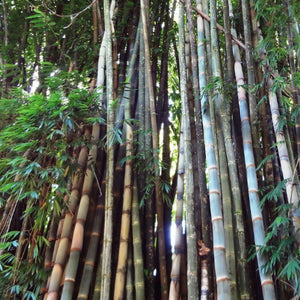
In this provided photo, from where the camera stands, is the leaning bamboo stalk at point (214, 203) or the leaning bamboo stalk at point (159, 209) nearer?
the leaning bamboo stalk at point (214, 203)

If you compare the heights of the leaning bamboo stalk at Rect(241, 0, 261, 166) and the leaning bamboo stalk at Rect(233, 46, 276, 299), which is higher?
the leaning bamboo stalk at Rect(241, 0, 261, 166)

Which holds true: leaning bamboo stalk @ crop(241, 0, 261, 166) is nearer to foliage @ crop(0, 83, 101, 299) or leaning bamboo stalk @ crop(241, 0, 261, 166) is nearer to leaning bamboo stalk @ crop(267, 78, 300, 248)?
leaning bamboo stalk @ crop(267, 78, 300, 248)

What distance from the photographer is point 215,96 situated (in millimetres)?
2822

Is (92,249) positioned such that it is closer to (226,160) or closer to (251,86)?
(226,160)

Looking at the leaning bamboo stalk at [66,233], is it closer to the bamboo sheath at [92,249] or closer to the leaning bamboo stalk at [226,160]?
the bamboo sheath at [92,249]

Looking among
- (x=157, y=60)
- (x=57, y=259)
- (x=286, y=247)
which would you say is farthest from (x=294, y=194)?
(x=157, y=60)

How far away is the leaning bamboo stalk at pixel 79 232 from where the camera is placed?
238 cm

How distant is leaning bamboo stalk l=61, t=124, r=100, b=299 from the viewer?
2375 mm

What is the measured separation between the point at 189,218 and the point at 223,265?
1.32 feet

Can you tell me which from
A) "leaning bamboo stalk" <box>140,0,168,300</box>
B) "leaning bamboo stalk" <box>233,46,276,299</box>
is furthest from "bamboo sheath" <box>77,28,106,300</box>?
"leaning bamboo stalk" <box>233,46,276,299</box>

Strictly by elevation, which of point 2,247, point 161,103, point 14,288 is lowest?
point 14,288

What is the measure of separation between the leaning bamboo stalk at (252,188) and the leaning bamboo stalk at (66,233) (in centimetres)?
123

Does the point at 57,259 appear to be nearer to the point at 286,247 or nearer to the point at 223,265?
the point at 223,265

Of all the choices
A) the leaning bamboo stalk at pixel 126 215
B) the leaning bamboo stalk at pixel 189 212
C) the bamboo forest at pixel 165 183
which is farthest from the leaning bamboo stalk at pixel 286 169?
the leaning bamboo stalk at pixel 126 215
